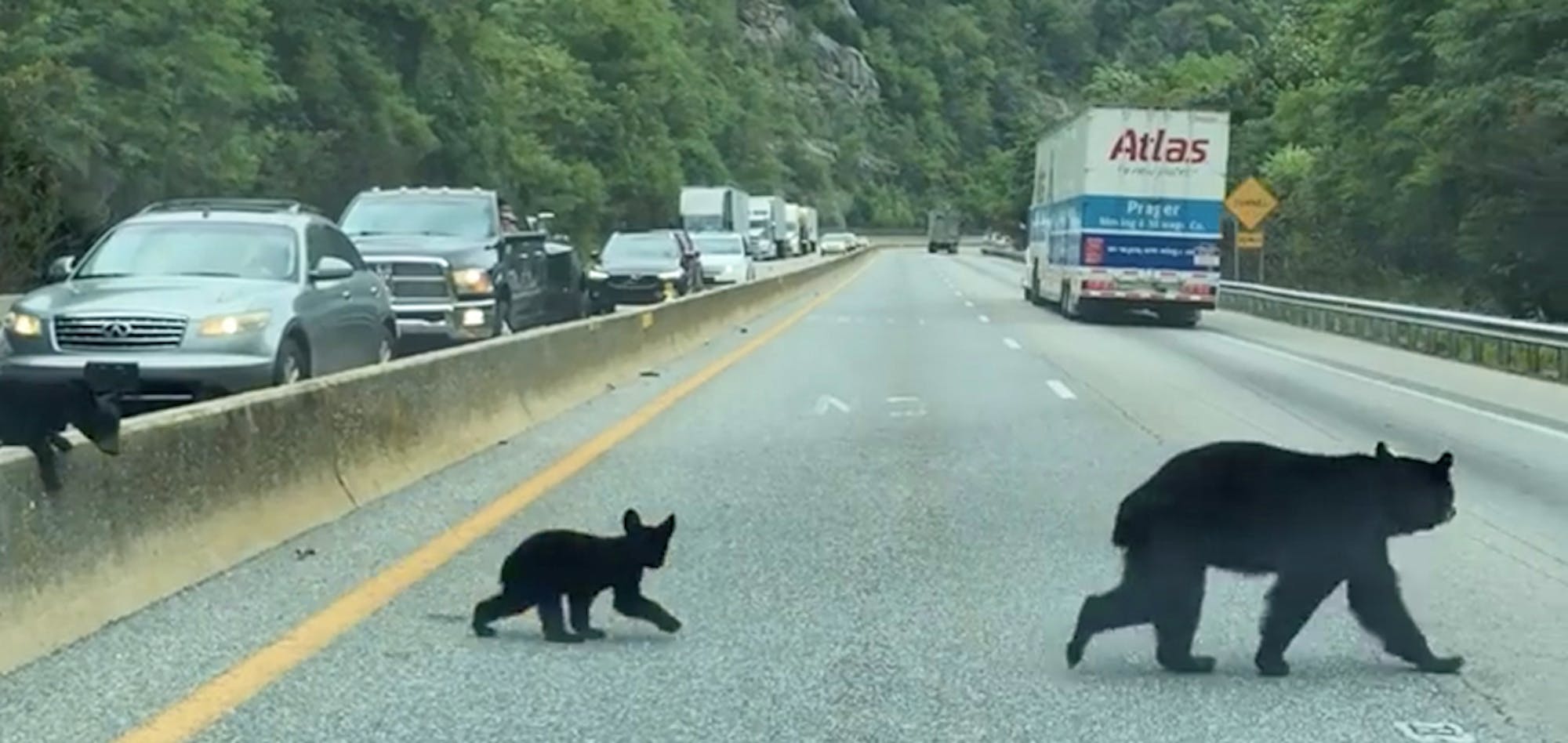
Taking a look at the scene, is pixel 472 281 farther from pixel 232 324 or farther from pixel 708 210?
pixel 708 210

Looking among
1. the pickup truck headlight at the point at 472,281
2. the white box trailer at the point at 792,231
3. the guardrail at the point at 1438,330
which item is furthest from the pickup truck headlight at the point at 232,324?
the white box trailer at the point at 792,231

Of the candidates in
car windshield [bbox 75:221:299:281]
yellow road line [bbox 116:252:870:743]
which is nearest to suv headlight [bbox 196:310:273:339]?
car windshield [bbox 75:221:299:281]

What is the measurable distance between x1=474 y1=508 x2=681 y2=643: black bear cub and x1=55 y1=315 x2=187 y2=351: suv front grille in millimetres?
7873

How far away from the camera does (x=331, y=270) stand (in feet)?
57.2

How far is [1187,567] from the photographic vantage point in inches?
303

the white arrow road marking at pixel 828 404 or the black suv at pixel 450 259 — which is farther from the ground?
the black suv at pixel 450 259

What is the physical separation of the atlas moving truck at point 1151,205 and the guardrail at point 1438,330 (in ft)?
8.81

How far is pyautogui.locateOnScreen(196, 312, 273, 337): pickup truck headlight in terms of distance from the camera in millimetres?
15734

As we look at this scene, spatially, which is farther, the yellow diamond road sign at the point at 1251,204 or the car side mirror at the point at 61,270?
the yellow diamond road sign at the point at 1251,204

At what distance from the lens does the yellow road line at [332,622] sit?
7.02m

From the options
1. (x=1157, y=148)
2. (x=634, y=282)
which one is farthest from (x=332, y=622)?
(x=634, y=282)

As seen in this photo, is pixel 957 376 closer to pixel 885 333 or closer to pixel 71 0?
pixel 885 333

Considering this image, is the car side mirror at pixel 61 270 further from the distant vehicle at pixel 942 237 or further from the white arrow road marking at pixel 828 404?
the distant vehicle at pixel 942 237

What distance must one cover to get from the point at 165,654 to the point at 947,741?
Answer: 112 inches
